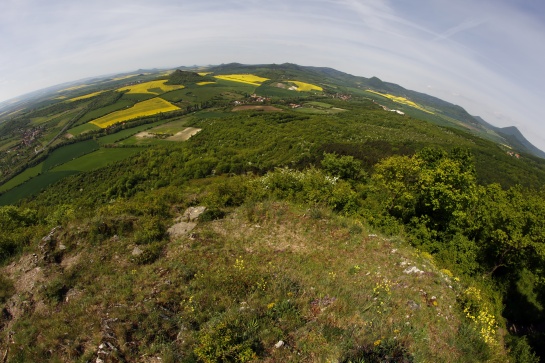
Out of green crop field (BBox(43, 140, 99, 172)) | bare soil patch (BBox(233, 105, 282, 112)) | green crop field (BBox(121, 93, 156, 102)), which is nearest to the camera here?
green crop field (BBox(43, 140, 99, 172))

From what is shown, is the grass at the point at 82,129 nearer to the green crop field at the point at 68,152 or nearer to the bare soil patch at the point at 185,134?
the green crop field at the point at 68,152

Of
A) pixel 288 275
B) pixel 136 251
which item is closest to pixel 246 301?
pixel 288 275

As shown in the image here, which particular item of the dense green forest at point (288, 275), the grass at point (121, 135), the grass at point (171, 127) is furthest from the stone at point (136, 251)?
the grass at point (121, 135)

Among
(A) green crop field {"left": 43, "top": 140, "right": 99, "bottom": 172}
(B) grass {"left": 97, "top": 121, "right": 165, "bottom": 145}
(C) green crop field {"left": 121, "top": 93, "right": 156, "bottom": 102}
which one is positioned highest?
(C) green crop field {"left": 121, "top": 93, "right": 156, "bottom": 102}

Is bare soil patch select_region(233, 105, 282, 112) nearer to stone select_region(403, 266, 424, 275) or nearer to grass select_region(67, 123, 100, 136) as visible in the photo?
grass select_region(67, 123, 100, 136)

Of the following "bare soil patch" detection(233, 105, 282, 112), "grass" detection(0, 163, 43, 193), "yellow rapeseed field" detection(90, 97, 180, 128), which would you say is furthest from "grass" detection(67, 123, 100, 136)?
"bare soil patch" detection(233, 105, 282, 112)

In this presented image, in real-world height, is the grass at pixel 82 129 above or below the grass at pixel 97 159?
above

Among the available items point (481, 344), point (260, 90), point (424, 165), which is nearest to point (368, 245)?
point (481, 344)
